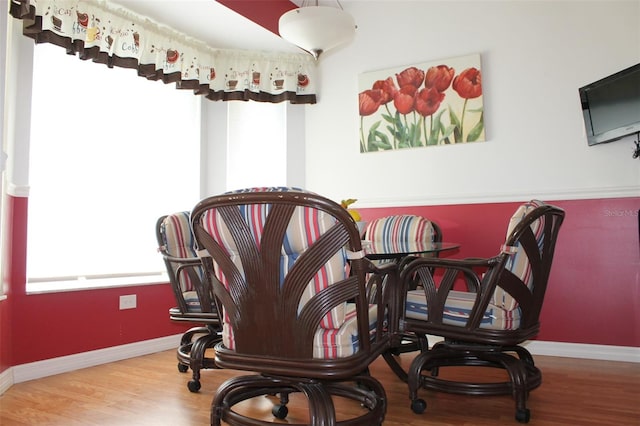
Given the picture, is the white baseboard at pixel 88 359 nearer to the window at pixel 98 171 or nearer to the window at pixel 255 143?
the window at pixel 98 171

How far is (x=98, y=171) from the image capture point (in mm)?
3264

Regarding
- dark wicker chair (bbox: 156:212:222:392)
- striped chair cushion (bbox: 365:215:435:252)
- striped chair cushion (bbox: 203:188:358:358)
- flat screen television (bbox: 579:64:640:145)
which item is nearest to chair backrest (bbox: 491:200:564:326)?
striped chair cushion (bbox: 203:188:358:358)

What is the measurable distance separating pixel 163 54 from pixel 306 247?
275 cm

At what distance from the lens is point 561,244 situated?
3.06 m

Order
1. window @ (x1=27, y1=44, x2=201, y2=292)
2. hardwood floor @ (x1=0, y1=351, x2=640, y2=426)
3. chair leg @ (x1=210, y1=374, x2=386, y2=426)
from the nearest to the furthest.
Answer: chair leg @ (x1=210, y1=374, x2=386, y2=426), hardwood floor @ (x1=0, y1=351, x2=640, y2=426), window @ (x1=27, y1=44, x2=201, y2=292)

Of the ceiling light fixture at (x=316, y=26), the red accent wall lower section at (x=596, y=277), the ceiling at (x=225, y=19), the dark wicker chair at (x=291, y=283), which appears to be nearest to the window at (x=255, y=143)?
the ceiling at (x=225, y=19)

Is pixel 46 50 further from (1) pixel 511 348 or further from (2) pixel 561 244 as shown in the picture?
(2) pixel 561 244

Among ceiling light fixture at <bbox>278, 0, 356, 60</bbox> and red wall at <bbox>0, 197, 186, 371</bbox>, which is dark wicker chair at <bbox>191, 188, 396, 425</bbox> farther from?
red wall at <bbox>0, 197, 186, 371</bbox>

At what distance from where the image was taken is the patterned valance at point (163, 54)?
9.28 ft

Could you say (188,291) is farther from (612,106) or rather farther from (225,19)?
(612,106)

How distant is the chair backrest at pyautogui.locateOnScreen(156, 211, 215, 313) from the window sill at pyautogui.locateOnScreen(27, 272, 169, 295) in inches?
30.8

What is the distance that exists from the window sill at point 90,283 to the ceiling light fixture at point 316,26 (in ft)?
6.40

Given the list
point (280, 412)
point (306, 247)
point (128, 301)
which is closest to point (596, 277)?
point (280, 412)

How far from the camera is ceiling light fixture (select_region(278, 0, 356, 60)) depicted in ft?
8.09
